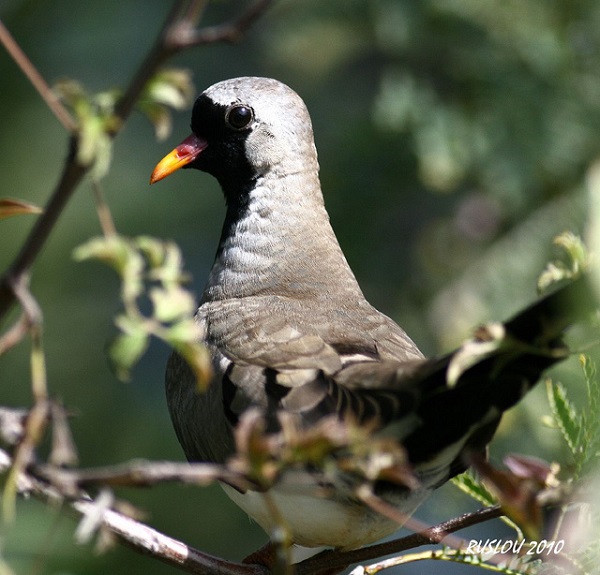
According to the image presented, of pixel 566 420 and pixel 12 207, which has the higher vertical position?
pixel 12 207

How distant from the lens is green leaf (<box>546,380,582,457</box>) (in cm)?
221

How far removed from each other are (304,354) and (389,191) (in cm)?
244

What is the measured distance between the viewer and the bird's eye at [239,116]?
11.9ft

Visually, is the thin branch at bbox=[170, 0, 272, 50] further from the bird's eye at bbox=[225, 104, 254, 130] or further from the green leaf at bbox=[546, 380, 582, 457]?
the bird's eye at bbox=[225, 104, 254, 130]

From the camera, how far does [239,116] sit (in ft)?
11.9

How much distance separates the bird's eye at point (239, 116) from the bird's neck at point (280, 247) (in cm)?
21

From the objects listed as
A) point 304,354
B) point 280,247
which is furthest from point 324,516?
point 280,247

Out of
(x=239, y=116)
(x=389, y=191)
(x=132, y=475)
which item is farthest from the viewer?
(x=389, y=191)

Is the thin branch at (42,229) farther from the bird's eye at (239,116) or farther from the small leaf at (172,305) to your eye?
the bird's eye at (239,116)

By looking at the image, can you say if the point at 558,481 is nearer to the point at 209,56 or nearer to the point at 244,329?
the point at 244,329

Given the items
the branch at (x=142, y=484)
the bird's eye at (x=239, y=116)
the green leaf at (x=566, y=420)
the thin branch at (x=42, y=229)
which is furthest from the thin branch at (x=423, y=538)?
the bird's eye at (x=239, y=116)

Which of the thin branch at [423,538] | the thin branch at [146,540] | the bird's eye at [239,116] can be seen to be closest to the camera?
the thin branch at [146,540]

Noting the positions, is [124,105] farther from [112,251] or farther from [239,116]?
[239,116]

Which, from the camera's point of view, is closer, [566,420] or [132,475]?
[132,475]
